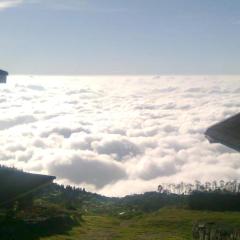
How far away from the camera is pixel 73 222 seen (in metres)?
49.2

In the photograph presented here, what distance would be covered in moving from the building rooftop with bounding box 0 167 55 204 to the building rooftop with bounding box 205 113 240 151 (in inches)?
147

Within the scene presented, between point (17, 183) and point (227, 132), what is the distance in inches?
175

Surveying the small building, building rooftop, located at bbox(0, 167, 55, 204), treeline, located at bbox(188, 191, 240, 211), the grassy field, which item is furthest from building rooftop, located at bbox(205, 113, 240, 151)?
treeline, located at bbox(188, 191, 240, 211)

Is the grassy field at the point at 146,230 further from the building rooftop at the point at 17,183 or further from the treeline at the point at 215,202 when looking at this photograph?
the building rooftop at the point at 17,183

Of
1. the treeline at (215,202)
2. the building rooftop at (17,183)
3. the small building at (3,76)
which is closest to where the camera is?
the building rooftop at (17,183)

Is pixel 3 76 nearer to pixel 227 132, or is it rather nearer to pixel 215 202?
pixel 227 132

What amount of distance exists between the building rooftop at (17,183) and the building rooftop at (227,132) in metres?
3.74

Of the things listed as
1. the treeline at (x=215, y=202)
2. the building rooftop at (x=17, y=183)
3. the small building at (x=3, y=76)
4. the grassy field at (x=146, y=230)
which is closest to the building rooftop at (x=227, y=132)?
the building rooftop at (x=17, y=183)

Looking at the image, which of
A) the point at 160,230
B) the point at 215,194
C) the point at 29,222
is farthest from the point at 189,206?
the point at 29,222

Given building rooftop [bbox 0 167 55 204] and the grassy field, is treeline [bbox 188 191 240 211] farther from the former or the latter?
building rooftop [bbox 0 167 55 204]

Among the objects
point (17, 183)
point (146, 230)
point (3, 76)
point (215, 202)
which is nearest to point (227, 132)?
point (17, 183)

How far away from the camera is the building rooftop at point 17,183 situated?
25.7 feet

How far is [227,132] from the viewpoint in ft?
32.2

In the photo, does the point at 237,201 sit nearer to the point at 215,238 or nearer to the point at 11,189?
the point at 215,238
